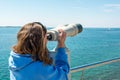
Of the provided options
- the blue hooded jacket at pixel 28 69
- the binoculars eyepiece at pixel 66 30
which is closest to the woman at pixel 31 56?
the blue hooded jacket at pixel 28 69

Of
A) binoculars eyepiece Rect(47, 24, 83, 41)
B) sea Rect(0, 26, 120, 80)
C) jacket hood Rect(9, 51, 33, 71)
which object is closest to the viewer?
jacket hood Rect(9, 51, 33, 71)

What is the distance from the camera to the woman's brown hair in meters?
1.68

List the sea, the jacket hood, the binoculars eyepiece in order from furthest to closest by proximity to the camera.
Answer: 1. the sea
2. the binoculars eyepiece
3. the jacket hood

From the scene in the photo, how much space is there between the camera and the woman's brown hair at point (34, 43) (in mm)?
1682

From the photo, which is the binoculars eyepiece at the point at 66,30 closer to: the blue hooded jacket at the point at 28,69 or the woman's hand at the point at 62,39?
the woman's hand at the point at 62,39

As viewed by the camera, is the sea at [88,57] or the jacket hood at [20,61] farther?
the sea at [88,57]

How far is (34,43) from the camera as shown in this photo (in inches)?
66.2

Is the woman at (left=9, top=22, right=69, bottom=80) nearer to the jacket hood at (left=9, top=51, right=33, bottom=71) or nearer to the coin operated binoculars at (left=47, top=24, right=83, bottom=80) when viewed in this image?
the jacket hood at (left=9, top=51, right=33, bottom=71)

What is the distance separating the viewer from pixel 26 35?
1.69 metres

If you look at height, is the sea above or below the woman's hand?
below

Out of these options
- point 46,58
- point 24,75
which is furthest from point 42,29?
point 24,75

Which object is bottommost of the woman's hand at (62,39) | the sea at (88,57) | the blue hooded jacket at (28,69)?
the sea at (88,57)

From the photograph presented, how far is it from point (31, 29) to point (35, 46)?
11cm

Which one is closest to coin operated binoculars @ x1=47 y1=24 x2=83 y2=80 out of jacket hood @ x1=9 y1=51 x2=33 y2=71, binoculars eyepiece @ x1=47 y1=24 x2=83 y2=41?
binoculars eyepiece @ x1=47 y1=24 x2=83 y2=41
